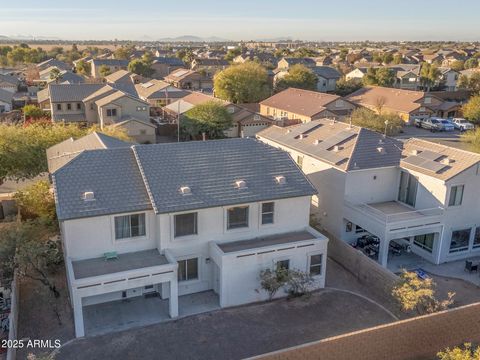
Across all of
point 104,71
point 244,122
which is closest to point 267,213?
point 244,122

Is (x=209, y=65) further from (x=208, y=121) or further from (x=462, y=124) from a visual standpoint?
(x=208, y=121)

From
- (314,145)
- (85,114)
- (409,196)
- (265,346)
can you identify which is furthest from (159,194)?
(85,114)

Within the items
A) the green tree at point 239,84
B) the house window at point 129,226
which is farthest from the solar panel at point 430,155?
the green tree at point 239,84

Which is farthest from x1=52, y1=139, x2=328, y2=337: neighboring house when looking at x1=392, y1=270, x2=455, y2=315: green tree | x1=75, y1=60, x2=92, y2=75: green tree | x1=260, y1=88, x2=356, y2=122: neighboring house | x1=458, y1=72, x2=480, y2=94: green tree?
x1=75, y1=60, x2=92, y2=75: green tree

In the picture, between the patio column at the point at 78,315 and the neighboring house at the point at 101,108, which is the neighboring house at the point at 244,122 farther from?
the patio column at the point at 78,315

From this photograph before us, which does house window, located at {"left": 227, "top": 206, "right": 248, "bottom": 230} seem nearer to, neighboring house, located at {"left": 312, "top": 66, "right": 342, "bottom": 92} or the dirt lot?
the dirt lot
